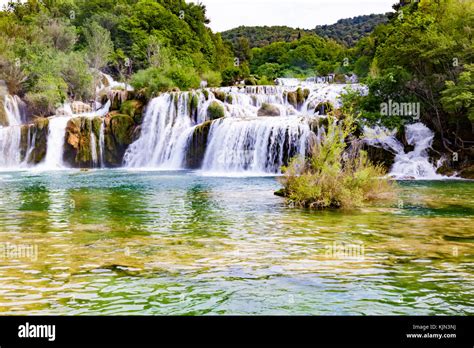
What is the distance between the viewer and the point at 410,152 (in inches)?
1251

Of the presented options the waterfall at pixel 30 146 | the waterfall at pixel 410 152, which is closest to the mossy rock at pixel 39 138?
the waterfall at pixel 30 146

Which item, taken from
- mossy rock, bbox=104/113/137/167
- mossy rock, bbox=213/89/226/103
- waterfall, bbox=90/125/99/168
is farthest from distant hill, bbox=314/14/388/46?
waterfall, bbox=90/125/99/168

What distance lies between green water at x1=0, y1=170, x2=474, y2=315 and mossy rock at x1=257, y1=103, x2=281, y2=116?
21.2m

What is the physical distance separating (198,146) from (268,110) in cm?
616

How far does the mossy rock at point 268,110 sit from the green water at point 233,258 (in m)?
21.2

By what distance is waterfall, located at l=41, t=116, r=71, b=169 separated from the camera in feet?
130

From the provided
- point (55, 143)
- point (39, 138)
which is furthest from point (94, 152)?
point (39, 138)

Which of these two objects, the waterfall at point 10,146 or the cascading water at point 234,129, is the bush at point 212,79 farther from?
the waterfall at point 10,146

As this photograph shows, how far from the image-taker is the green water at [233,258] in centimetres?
762

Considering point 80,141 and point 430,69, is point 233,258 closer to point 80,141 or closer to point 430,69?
point 430,69

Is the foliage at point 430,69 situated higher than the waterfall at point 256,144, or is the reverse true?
the foliage at point 430,69

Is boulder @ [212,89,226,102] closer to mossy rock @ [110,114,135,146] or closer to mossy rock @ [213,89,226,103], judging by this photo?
mossy rock @ [213,89,226,103]
